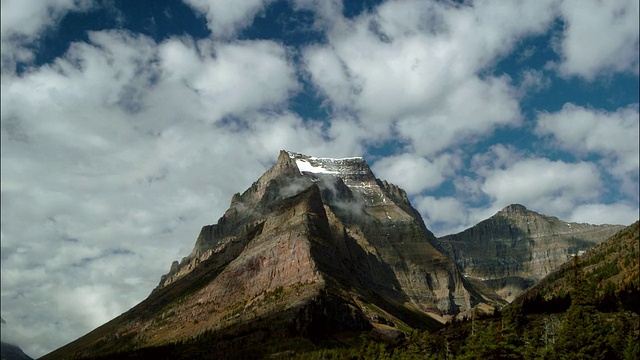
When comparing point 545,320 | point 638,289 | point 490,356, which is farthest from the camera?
point 638,289

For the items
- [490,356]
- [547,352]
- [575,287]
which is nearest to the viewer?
[490,356]

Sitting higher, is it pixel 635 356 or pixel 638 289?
pixel 638 289

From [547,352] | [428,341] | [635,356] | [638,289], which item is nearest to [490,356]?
[547,352]

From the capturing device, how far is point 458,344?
7072 inches

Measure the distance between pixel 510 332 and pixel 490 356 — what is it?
24.0ft

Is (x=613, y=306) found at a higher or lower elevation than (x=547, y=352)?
higher

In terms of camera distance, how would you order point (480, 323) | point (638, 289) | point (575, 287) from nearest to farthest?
point (575, 287) → point (480, 323) → point (638, 289)

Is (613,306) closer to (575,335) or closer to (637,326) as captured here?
(637,326)

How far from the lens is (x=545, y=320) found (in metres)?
164

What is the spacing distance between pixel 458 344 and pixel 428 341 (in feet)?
27.7

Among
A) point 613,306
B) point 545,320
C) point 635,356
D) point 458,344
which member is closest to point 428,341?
point 458,344

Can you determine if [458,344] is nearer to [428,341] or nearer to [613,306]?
[428,341]

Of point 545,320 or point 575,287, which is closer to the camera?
point 575,287

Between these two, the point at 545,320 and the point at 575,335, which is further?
the point at 545,320
